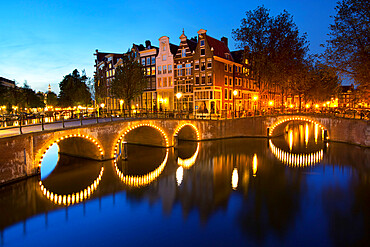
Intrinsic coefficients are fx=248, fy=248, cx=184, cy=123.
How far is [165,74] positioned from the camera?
50031 mm

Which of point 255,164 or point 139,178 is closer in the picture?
point 139,178

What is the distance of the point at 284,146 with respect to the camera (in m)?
34.0

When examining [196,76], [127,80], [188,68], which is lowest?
[127,80]

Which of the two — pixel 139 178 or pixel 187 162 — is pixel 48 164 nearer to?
pixel 139 178

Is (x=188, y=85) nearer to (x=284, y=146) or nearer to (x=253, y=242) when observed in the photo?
(x=284, y=146)

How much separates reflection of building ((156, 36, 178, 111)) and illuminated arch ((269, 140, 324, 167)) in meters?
25.3

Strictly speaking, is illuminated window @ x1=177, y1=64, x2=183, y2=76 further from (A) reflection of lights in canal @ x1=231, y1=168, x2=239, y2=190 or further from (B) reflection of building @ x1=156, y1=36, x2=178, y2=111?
(A) reflection of lights in canal @ x1=231, y1=168, x2=239, y2=190

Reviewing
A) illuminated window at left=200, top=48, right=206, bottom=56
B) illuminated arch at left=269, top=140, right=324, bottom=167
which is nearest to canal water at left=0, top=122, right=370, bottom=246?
illuminated arch at left=269, top=140, right=324, bottom=167

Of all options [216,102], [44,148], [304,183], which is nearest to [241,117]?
[216,102]

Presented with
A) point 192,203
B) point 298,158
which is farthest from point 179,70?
point 192,203

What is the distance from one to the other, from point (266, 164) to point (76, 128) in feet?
60.1

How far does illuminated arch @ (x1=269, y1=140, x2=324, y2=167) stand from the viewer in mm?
25450

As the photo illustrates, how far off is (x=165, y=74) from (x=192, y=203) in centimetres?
3755

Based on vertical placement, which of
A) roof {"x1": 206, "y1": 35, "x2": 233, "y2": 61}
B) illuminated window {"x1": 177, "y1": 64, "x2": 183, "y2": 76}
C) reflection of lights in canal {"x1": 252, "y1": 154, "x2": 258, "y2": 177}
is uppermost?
roof {"x1": 206, "y1": 35, "x2": 233, "y2": 61}
